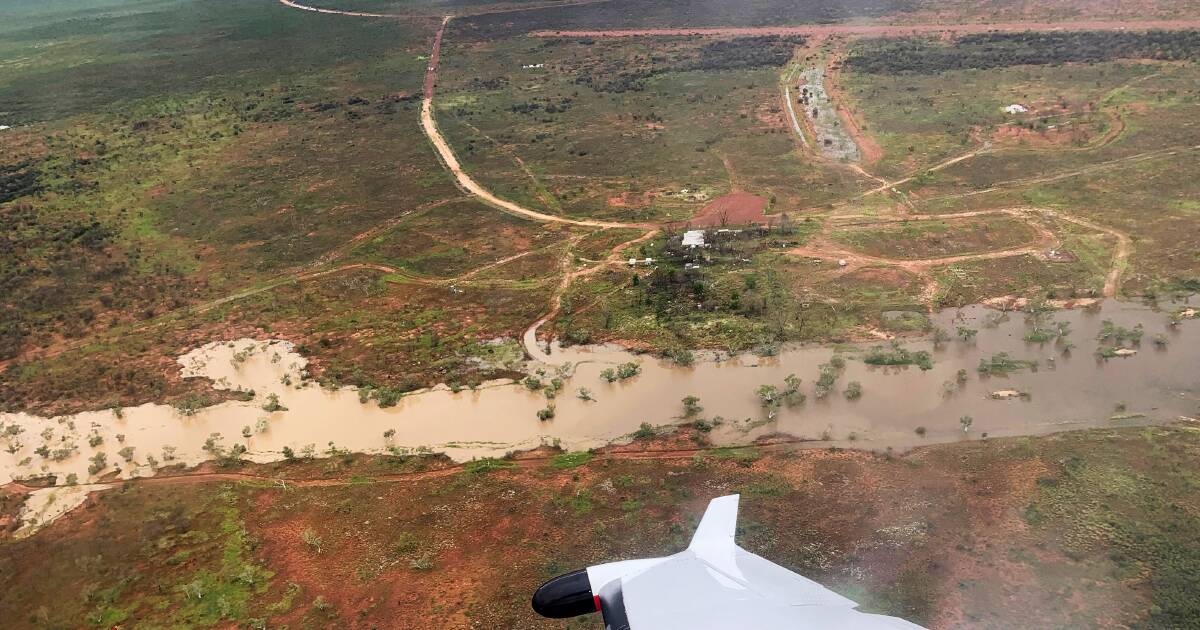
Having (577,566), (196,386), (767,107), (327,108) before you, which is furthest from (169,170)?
(577,566)

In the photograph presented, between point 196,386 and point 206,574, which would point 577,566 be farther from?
point 196,386

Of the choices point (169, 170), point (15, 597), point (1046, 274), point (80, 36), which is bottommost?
point (15, 597)

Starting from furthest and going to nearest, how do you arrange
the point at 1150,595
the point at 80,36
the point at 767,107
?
1. the point at 80,36
2. the point at 767,107
3. the point at 1150,595

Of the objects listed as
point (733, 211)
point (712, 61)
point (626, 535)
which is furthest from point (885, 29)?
point (626, 535)

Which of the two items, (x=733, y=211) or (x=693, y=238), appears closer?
(x=693, y=238)

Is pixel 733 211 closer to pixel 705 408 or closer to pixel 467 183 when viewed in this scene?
pixel 705 408

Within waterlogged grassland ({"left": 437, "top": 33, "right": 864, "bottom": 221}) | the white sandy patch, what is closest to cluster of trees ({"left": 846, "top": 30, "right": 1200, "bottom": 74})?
waterlogged grassland ({"left": 437, "top": 33, "right": 864, "bottom": 221})
